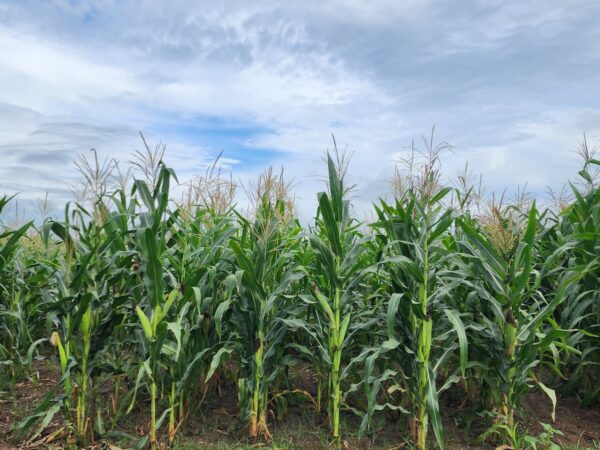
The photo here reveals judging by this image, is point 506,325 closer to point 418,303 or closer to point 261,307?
point 418,303

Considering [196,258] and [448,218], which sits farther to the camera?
[196,258]

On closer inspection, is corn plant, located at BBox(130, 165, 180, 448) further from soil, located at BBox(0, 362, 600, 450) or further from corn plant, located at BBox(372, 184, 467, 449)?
corn plant, located at BBox(372, 184, 467, 449)

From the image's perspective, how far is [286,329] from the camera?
4.33m

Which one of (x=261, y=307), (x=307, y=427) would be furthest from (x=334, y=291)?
(x=307, y=427)

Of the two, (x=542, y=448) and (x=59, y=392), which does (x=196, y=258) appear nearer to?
(x=59, y=392)

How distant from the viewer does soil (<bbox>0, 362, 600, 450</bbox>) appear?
14.0 feet

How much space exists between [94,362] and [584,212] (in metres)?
4.81

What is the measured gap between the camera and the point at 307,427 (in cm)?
449

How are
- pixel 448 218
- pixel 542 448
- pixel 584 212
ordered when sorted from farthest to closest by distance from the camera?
pixel 584 212
pixel 542 448
pixel 448 218

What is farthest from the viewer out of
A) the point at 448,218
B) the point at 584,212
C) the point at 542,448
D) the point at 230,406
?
the point at 584,212

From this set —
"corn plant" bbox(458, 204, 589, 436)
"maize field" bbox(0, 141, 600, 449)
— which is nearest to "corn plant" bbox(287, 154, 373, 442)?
"maize field" bbox(0, 141, 600, 449)

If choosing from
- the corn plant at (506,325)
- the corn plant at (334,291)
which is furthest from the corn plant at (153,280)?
the corn plant at (506,325)

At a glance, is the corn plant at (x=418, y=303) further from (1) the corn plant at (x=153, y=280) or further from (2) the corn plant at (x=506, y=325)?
(1) the corn plant at (x=153, y=280)

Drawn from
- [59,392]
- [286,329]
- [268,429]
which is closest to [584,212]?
[286,329]
